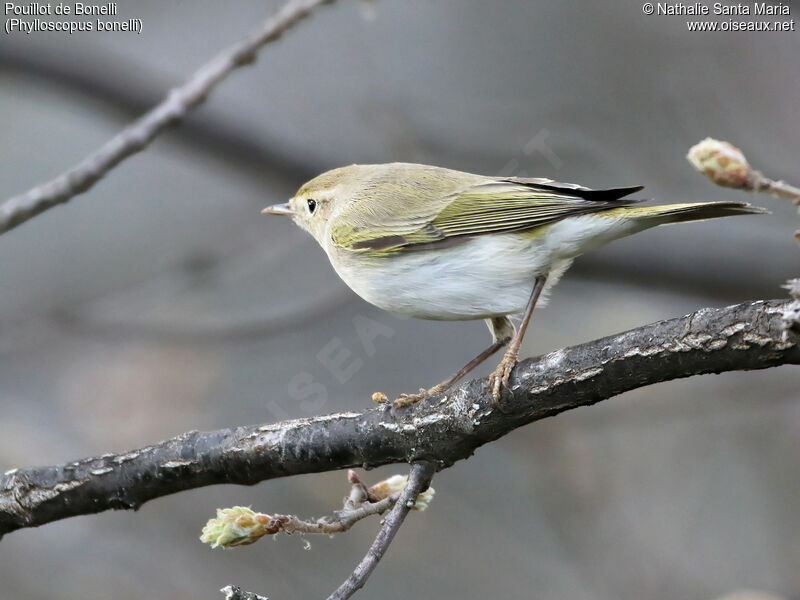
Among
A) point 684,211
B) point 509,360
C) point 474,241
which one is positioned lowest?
point 509,360

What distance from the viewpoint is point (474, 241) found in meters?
3.67

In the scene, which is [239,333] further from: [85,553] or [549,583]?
[549,583]

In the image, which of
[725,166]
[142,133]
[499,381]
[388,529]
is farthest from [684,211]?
[142,133]

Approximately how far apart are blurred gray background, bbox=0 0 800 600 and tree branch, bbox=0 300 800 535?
2.40 m

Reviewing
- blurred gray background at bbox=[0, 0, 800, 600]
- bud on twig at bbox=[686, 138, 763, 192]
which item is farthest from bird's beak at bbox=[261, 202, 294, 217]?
bud on twig at bbox=[686, 138, 763, 192]

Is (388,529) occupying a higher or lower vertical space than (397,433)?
lower

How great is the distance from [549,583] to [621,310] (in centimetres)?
214

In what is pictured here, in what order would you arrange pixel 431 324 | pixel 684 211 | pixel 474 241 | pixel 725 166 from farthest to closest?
pixel 431 324 → pixel 474 241 → pixel 684 211 → pixel 725 166

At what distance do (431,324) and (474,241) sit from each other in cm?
419

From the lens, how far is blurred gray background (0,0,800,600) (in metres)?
5.60

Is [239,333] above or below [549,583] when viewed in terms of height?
above

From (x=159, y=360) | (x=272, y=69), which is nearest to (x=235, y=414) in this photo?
(x=159, y=360)

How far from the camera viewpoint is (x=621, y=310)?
666 cm

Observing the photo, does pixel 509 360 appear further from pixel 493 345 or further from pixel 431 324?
pixel 431 324
